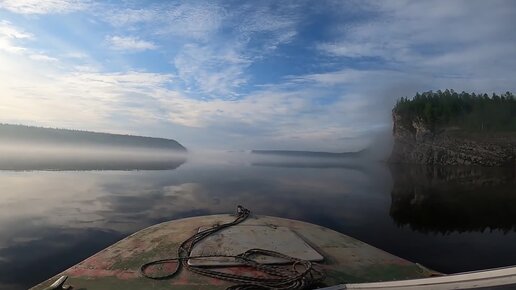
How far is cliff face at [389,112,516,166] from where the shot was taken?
9588 cm

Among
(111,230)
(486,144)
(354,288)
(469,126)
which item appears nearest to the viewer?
(354,288)

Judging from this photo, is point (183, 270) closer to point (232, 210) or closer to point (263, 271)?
point (263, 271)

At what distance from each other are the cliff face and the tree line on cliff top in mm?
3219

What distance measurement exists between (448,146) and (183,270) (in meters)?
119

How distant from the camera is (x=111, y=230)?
14.9 metres

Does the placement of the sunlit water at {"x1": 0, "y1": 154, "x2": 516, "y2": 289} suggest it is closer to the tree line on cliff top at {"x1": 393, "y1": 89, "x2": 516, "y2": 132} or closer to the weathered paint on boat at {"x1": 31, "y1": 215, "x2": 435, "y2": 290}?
the weathered paint on boat at {"x1": 31, "y1": 215, "x2": 435, "y2": 290}

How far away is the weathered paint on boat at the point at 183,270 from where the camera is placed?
21.9 feet

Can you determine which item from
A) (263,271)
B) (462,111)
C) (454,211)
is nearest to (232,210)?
(263,271)

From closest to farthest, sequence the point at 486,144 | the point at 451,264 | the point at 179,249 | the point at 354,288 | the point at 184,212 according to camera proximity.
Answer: the point at 354,288 < the point at 179,249 < the point at 451,264 < the point at 184,212 < the point at 486,144

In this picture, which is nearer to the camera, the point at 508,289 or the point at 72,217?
the point at 508,289

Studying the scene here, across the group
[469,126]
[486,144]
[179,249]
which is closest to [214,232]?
[179,249]

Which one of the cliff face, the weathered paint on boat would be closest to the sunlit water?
the weathered paint on boat

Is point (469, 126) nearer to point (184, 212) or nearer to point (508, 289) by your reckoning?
point (184, 212)

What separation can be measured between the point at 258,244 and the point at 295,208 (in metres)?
14.7
